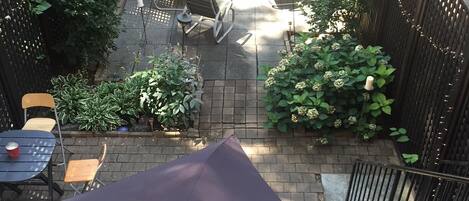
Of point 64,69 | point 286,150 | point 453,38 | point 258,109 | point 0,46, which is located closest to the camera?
point 453,38

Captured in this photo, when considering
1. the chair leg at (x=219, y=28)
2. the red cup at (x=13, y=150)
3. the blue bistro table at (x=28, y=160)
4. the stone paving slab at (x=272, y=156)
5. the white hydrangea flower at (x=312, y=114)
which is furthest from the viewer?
the chair leg at (x=219, y=28)

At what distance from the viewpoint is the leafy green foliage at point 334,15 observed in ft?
23.4

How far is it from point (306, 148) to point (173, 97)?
1.68 m

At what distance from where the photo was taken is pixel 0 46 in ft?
18.4

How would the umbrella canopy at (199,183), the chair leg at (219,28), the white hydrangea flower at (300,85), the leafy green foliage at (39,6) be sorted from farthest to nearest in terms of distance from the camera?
the chair leg at (219,28), the leafy green foliage at (39,6), the white hydrangea flower at (300,85), the umbrella canopy at (199,183)

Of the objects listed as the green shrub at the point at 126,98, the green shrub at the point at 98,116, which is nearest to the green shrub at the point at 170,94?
the green shrub at the point at 126,98

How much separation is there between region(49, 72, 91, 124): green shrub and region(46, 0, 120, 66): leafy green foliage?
321 millimetres

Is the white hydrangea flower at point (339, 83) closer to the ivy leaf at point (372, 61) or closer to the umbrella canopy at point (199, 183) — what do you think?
the ivy leaf at point (372, 61)

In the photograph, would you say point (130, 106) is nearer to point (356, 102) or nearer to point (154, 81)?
point (154, 81)

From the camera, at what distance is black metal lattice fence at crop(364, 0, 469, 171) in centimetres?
443

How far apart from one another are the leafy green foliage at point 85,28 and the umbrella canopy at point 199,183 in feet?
12.3

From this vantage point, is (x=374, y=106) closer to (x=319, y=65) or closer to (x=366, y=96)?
(x=366, y=96)

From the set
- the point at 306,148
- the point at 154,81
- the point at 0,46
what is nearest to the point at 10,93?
the point at 0,46

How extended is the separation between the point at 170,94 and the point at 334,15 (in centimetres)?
271
